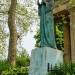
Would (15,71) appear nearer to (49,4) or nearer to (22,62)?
(49,4)

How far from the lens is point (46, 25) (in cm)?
1295

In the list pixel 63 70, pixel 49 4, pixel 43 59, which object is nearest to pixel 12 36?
pixel 49 4

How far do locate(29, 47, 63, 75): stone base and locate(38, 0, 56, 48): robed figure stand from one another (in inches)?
14.8

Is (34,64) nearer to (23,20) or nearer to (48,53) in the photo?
(48,53)

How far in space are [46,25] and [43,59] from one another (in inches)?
55.9

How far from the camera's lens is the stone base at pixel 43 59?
12.1 meters

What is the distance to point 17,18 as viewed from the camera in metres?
23.4

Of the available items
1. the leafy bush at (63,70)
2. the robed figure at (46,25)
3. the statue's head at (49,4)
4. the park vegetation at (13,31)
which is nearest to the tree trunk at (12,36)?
the park vegetation at (13,31)

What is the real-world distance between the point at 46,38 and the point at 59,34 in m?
21.3

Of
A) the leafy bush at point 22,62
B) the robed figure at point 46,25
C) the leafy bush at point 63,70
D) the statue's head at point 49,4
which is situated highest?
the statue's head at point 49,4

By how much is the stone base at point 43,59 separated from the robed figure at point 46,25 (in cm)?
38

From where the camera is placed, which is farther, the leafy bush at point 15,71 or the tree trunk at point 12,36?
the tree trunk at point 12,36

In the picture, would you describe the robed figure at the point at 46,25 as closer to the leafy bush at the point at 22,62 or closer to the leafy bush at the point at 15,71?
the leafy bush at the point at 15,71

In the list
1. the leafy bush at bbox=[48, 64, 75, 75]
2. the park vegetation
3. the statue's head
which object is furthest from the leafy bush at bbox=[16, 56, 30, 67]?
the leafy bush at bbox=[48, 64, 75, 75]
